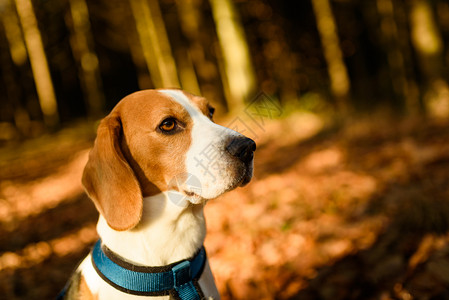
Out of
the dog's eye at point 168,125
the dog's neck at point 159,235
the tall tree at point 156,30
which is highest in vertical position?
the tall tree at point 156,30

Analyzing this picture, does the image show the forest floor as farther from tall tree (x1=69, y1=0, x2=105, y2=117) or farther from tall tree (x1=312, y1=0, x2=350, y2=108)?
tall tree (x1=69, y1=0, x2=105, y2=117)

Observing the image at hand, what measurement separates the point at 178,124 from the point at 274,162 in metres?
5.61

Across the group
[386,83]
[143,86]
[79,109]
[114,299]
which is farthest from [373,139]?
[79,109]

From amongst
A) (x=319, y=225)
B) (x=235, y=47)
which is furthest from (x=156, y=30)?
(x=319, y=225)

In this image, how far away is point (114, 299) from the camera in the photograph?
7.09 feet

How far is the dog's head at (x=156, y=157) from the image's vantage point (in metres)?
2.27

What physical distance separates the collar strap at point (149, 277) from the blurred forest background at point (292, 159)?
1.47m

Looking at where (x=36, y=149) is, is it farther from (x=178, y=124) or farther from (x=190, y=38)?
(x=178, y=124)

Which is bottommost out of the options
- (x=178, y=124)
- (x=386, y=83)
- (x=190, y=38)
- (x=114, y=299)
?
(x=386, y=83)

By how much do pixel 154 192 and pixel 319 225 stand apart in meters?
2.78

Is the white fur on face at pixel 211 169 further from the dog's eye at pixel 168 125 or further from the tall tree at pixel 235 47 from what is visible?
the tall tree at pixel 235 47

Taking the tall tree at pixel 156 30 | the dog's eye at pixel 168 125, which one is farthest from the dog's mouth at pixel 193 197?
the tall tree at pixel 156 30

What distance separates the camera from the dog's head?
227 centimetres

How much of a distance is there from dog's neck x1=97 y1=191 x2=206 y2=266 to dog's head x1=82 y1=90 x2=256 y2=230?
0.33ft
